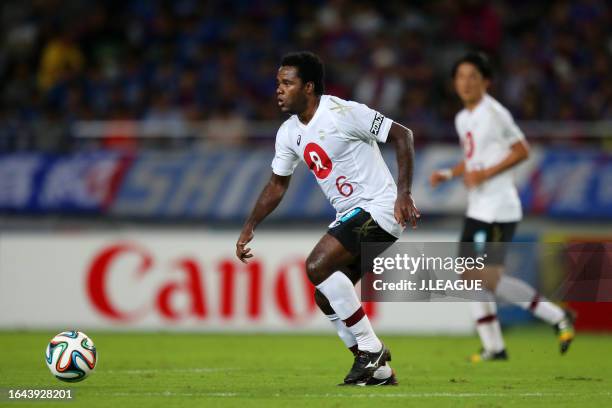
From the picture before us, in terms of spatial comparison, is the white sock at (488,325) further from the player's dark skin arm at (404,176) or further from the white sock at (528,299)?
the player's dark skin arm at (404,176)

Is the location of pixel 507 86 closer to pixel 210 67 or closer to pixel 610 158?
pixel 610 158

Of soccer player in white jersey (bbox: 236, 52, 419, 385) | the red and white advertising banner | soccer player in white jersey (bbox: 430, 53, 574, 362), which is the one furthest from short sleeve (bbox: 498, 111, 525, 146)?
the red and white advertising banner

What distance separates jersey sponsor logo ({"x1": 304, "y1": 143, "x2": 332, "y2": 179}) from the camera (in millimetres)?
7871

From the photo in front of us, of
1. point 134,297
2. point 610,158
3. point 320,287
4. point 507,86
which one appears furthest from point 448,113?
point 320,287

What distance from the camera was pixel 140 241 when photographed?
1478cm

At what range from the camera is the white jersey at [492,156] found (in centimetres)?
1040

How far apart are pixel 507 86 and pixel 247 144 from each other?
3843 mm

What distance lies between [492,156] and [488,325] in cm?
154

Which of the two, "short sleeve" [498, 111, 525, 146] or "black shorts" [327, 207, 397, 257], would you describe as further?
"short sleeve" [498, 111, 525, 146]

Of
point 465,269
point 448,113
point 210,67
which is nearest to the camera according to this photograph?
point 465,269

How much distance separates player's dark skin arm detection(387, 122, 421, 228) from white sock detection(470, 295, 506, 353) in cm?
313

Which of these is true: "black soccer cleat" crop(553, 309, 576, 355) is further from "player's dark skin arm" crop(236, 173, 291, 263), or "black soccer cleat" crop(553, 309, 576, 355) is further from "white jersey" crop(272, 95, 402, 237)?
"player's dark skin arm" crop(236, 173, 291, 263)

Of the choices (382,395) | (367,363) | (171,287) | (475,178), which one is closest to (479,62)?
(475,178)

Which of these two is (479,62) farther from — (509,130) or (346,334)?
(346,334)
